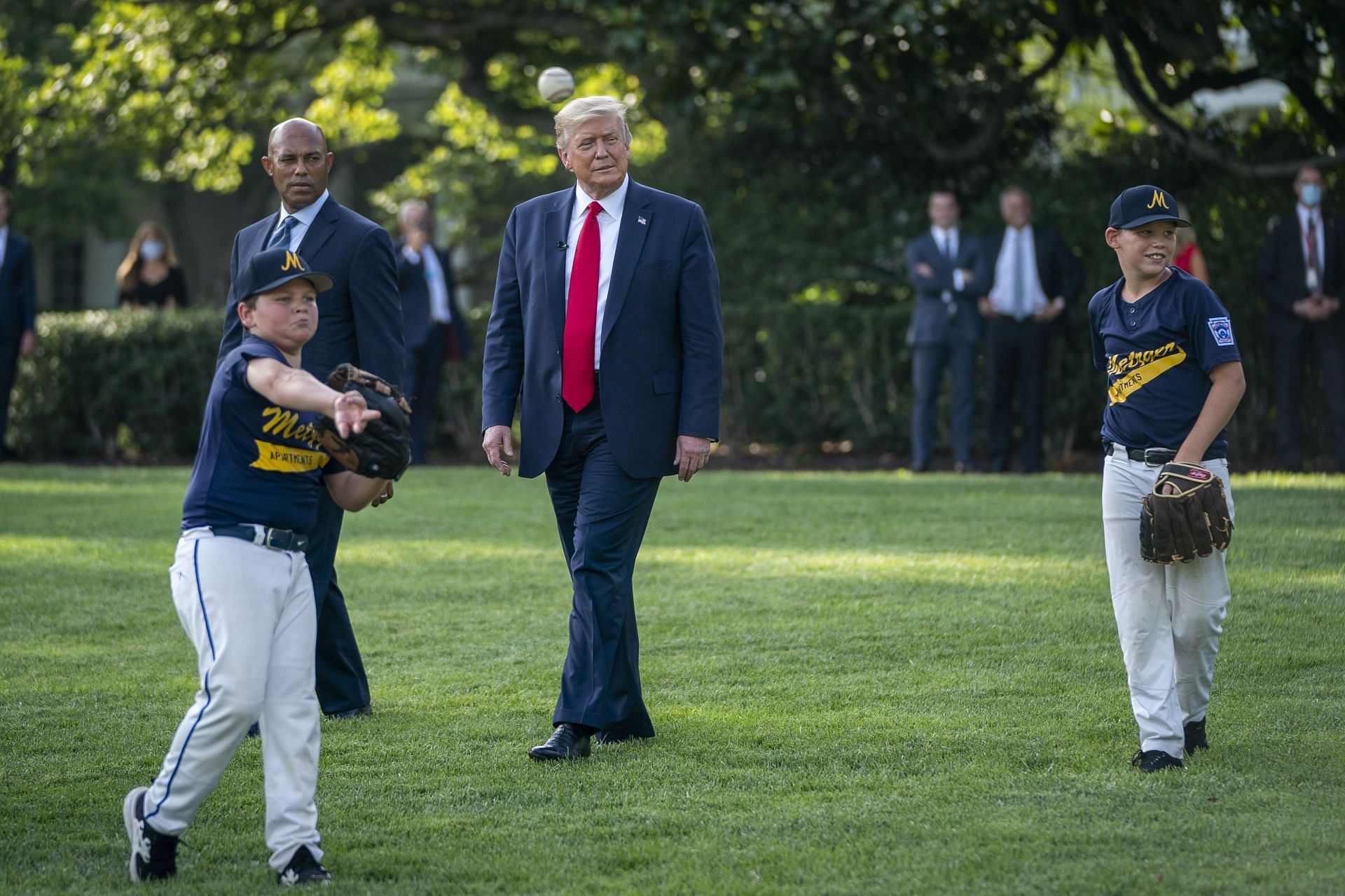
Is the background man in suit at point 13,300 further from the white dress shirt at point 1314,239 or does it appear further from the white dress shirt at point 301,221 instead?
the white dress shirt at point 1314,239

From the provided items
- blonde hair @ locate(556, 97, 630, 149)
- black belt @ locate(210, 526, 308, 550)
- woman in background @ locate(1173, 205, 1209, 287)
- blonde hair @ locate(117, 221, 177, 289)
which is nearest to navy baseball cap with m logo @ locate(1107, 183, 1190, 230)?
blonde hair @ locate(556, 97, 630, 149)

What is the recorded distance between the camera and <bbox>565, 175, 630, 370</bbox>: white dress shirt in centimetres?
533

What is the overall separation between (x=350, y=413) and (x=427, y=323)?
10058 mm

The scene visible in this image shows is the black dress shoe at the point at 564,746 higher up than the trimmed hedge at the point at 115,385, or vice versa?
the trimmed hedge at the point at 115,385

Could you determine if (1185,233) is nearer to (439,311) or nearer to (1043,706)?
(439,311)

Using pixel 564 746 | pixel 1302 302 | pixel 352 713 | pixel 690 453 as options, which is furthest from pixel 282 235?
pixel 1302 302

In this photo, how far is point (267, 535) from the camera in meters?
3.98

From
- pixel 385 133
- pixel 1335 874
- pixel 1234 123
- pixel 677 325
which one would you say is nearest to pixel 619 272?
pixel 677 325

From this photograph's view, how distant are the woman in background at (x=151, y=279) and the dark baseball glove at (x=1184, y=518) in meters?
13.3

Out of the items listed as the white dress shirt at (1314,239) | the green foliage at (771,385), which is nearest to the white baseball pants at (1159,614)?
the white dress shirt at (1314,239)

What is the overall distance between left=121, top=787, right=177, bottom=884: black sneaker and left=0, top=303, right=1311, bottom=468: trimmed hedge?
35.1ft

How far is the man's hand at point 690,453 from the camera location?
17.2 feet

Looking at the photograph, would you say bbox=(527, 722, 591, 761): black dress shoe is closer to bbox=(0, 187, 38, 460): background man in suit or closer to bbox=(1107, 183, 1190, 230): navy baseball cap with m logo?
bbox=(1107, 183, 1190, 230): navy baseball cap with m logo

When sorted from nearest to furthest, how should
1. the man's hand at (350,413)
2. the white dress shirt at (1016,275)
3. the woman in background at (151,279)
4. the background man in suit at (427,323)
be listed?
the man's hand at (350,413) → the white dress shirt at (1016,275) → the background man in suit at (427,323) → the woman in background at (151,279)
